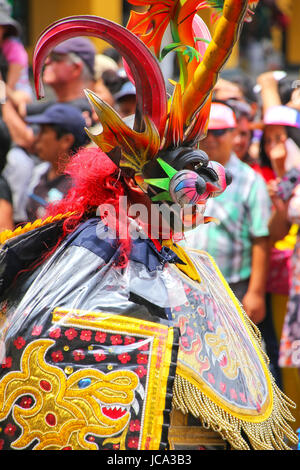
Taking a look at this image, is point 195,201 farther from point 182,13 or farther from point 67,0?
point 67,0

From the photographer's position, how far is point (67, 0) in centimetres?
1143

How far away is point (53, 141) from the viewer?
5.00m

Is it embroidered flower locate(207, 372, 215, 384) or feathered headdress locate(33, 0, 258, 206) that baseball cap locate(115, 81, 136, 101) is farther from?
embroidered flower locate(207, 372, 215, 384)

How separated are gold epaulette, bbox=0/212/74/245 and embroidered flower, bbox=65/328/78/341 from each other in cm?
41

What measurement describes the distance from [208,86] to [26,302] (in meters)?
0.92

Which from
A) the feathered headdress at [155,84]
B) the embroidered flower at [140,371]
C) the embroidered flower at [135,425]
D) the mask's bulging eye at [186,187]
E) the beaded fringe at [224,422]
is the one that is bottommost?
the embroidered flower at [135,425]

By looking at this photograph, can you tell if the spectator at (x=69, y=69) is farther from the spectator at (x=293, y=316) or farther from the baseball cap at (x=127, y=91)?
the spectator at (x=293, y=316)

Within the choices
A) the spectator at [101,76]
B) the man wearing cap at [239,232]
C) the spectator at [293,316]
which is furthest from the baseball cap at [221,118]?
the spectator at [101,76]

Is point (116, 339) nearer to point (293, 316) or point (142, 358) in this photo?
point (142, 358)

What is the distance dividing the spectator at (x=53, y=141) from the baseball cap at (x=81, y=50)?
0.74 meters

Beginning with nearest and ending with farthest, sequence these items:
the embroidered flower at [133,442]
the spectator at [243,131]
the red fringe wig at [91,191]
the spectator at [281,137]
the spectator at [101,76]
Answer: the embroidered flower at [133,442]
the red fringe wig at [91,191]
the spectator at [281,137]
the spectator at [243,131]
the spectator at [101,76]

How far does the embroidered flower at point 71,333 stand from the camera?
2367 mm

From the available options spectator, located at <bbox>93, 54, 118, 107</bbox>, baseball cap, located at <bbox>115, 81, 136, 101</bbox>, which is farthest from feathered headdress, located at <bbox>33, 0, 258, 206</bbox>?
spectator, located at <bbox>93, 54, 118, 107</bbox>

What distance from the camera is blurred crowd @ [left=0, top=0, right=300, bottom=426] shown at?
15.4ft
